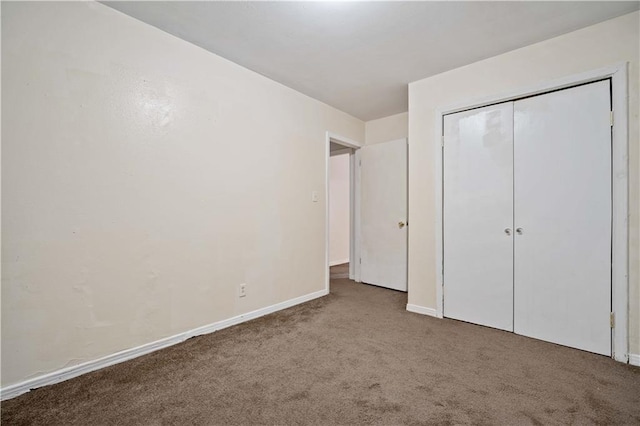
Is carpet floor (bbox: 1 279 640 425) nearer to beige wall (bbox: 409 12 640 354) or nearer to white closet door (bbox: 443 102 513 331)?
white closet door (bbox: 443 102 513 331)

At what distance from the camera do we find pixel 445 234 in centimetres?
281

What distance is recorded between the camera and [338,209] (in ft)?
19.3

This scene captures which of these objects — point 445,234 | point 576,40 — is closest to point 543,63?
point 576,40

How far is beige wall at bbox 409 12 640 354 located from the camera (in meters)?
1.97

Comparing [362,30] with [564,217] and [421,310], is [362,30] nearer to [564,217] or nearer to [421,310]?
[564,217]

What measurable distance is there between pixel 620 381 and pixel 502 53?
251 cm

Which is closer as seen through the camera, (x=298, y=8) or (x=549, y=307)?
(x=298, y=8)

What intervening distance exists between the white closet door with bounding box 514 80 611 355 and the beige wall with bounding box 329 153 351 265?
11.8 ft

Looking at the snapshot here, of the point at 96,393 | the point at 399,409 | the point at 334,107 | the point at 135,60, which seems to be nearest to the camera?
the point at 399,409

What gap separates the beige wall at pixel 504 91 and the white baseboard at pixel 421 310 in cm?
4

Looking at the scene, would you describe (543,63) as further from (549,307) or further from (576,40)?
(549,307)

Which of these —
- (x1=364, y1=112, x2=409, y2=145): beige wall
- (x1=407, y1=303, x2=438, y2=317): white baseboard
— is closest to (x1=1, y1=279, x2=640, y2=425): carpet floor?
(x1=407, y1=303, x2=438, y2=317): white baseboard

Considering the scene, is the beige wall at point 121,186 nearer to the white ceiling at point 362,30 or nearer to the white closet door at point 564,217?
the white ceiling at point 362,30

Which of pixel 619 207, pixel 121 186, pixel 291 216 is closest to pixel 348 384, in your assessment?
pixel 291 216
